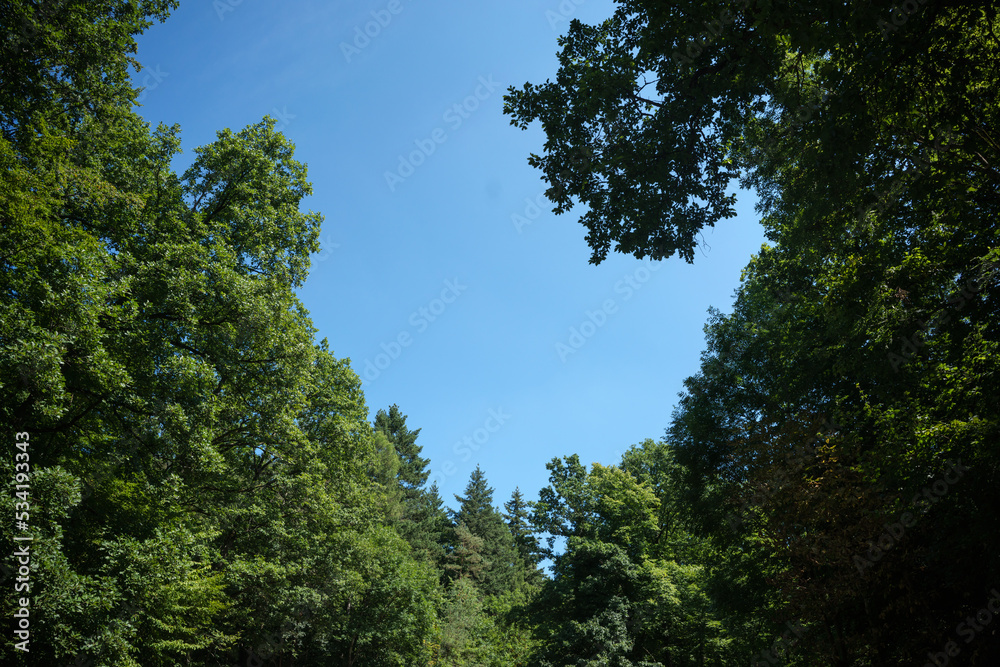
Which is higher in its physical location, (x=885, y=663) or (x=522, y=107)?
(x=522, y=107)

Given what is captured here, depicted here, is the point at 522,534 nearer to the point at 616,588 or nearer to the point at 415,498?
the point at 616,588

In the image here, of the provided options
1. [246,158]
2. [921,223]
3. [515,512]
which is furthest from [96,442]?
[515,512]

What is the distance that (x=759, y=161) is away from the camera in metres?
11.2

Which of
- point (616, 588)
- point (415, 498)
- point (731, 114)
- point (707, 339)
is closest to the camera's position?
point (731, 114)

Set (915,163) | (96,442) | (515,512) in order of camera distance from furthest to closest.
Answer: (515,512)
(96,442)
(915,163)

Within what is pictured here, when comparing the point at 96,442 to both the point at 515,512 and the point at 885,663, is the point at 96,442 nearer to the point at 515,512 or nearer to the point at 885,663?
the point at 885,663

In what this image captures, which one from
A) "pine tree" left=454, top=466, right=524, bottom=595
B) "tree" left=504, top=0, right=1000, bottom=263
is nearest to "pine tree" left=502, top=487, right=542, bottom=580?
"pine tree" left=454, top=466, right=524, bottom=595

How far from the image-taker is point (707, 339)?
68.0 ft

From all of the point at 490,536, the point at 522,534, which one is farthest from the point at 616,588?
the point at 490,536

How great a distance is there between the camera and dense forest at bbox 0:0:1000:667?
8078 millimetres

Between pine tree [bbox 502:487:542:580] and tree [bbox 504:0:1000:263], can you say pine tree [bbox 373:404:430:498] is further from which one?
tree [bbox 504:0:1000:263]

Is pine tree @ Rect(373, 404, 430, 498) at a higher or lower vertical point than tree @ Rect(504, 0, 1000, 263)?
higher

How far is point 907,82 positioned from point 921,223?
4631mm

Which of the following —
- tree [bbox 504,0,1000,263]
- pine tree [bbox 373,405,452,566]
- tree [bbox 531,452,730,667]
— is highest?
pine tree [bbox 373,405,452,566]
